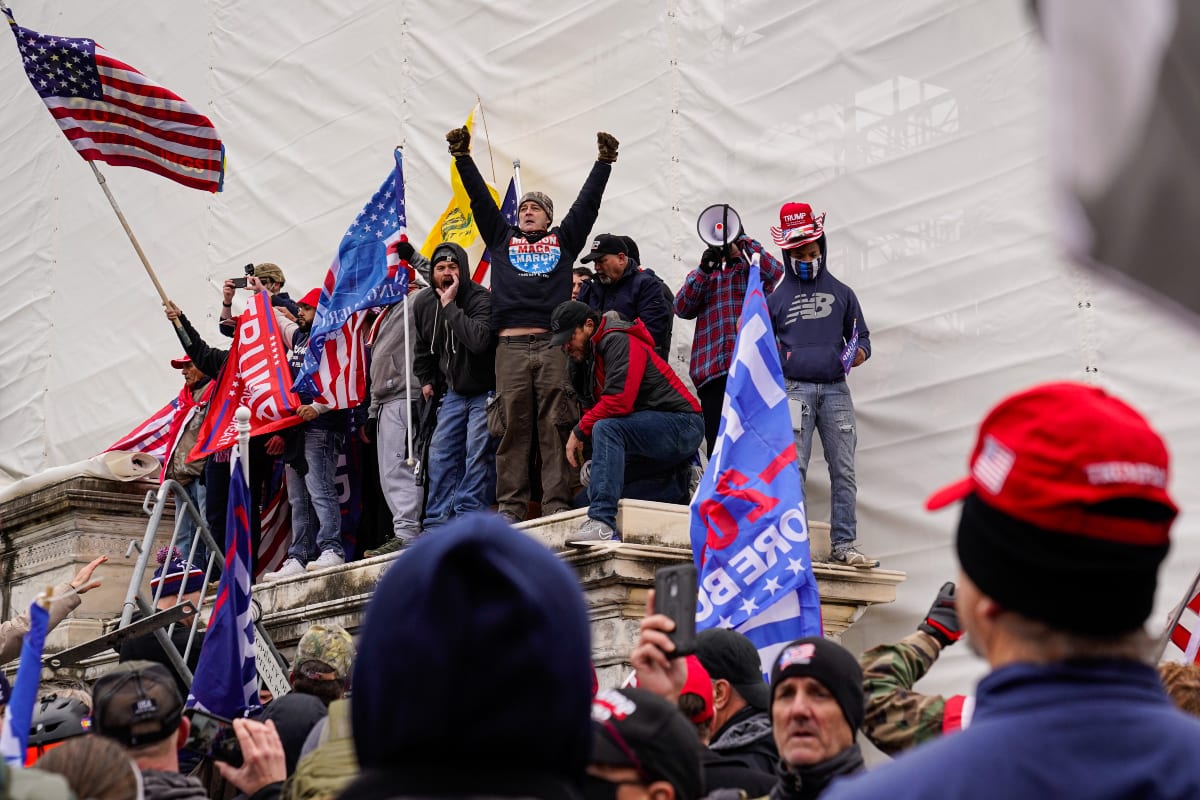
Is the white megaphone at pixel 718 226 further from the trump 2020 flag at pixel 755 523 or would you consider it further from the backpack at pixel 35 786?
the backpack at pixel 35 786

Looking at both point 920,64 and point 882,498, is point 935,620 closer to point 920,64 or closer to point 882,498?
point 882,498

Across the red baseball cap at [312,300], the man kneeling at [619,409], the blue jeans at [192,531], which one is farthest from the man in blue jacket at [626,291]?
the blue jeans at [192,531]

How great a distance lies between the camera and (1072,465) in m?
1.73

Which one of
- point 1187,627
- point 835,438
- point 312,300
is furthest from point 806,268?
point 312,300

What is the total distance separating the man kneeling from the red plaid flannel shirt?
0.52 metres

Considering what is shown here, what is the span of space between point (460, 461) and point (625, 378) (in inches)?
55.1

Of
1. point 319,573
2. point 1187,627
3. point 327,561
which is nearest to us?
point 1187,627

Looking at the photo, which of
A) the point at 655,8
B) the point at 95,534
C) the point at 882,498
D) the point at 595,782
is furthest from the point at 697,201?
the point at 595,782

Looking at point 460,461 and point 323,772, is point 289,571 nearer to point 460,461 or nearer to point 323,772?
point 460,461

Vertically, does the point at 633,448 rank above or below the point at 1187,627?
above

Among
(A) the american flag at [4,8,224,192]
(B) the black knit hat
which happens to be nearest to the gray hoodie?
(A) the american flag at [4,8,224,192]

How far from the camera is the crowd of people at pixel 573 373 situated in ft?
25.3

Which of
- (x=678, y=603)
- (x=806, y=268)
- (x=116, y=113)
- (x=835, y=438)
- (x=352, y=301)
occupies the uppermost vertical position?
(x=116, y=113)

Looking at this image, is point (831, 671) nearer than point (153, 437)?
Yes
